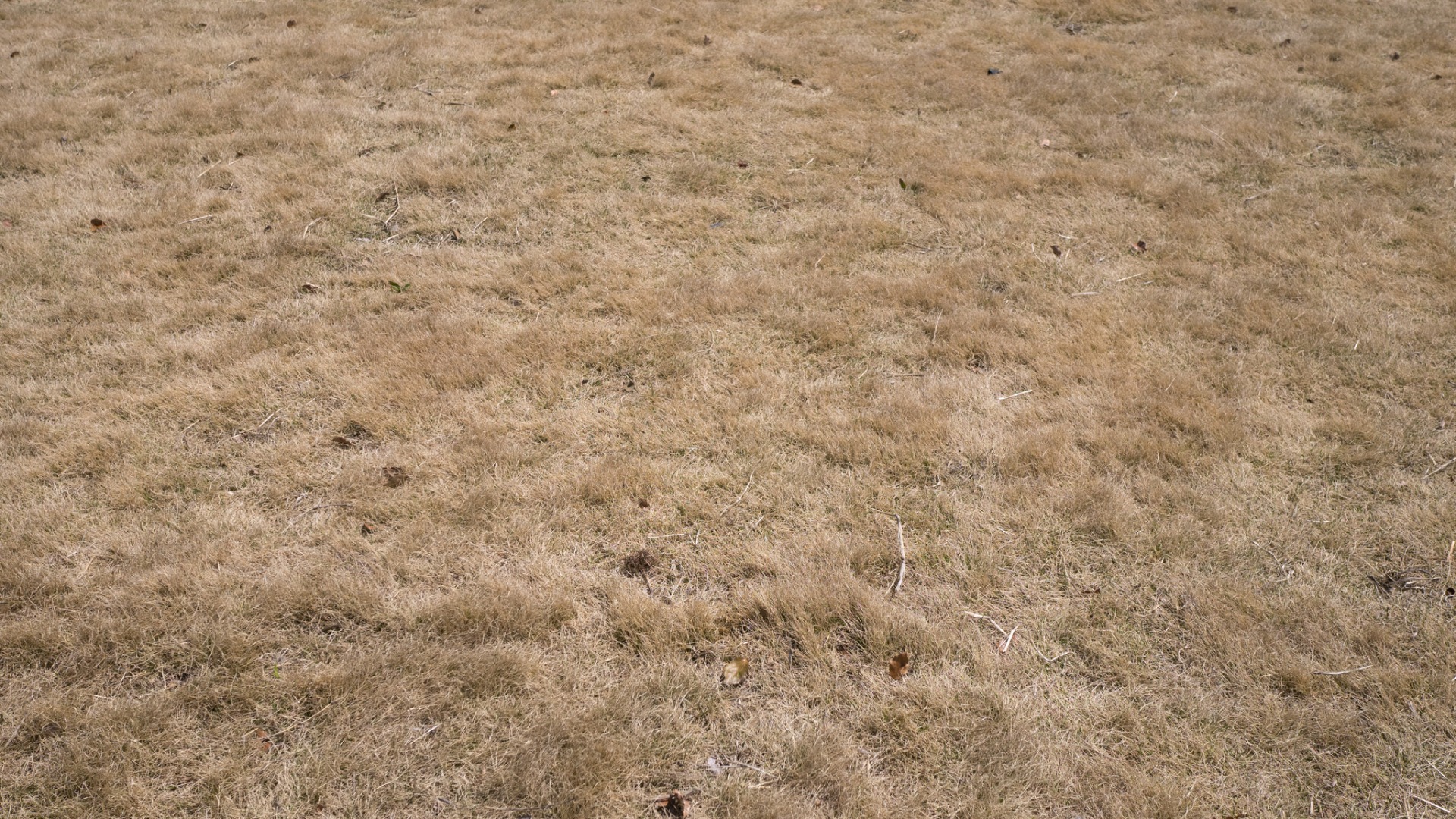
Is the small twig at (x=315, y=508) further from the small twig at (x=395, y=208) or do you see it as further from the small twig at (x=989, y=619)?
the small twig at (x=395, y=208)

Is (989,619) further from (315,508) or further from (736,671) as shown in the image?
(315,508)

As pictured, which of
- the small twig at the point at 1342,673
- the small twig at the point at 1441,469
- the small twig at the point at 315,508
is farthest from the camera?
the small twig at the point at 1441,469

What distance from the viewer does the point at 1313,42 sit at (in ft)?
24.9

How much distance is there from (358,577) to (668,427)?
4.21 feet

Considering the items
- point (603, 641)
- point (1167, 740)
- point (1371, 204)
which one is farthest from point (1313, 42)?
point (603, 641)

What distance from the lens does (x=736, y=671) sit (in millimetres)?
2676

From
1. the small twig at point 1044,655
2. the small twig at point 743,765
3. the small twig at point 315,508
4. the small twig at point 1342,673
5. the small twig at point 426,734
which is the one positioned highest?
the small twig at point 315,508

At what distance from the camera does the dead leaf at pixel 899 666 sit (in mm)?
2664

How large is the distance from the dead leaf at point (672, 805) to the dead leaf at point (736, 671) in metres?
0.39

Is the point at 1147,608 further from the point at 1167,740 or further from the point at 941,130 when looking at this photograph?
the point at 941,130

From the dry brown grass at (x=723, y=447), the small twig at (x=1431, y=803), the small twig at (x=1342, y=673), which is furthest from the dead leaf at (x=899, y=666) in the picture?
the small twig at (x=1431, y=803)

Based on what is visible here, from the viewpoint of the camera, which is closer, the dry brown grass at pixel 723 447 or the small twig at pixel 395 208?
the dry brown grass at pixel 723 447

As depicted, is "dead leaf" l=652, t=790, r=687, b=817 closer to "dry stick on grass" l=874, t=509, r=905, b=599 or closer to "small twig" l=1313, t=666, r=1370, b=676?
"dry stick on grass" l=874, t=509, r=905, b=599

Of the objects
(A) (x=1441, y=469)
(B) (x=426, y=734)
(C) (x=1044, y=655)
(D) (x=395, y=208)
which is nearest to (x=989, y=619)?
(C) (x=1044, y=655)
